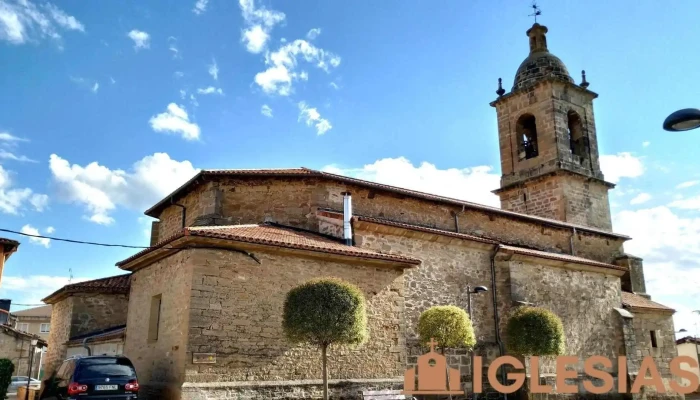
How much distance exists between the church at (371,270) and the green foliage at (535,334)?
1144 mm

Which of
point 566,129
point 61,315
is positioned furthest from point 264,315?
point 566,129

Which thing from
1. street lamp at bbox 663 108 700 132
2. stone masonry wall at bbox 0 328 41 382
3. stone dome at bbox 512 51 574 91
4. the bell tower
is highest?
stone dome at bbox 512 51 574 91

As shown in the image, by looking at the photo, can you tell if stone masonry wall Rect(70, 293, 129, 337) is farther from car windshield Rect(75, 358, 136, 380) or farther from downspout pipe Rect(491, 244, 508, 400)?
downspout pipe Rect(491, 244, 508, 400)

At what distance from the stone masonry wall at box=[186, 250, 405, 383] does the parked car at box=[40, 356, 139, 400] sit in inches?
44.2

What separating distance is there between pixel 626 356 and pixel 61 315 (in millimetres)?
20316

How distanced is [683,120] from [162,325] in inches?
423

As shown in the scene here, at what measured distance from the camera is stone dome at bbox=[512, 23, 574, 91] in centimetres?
2788

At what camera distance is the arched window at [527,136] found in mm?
27984

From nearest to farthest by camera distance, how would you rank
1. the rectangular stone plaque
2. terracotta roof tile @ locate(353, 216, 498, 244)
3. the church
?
Answer: 1. the rectangular stone plaque
2. the church
3. terracotta roof tile @ locate(353, 216, 498, 244)

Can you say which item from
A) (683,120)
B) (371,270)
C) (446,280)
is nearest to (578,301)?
(446,280)

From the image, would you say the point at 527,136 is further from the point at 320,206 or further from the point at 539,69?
the point at 320,206

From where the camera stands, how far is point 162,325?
12812 mm

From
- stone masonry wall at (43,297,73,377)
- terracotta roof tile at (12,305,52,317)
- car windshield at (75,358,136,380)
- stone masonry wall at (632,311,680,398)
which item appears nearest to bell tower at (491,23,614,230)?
stone masonry wall at (632,311,680,398)

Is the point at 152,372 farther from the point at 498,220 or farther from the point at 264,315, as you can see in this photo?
the point at 498,220
